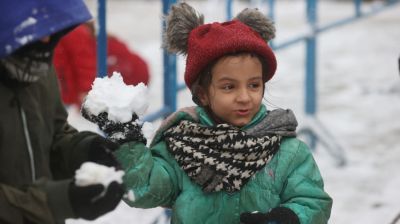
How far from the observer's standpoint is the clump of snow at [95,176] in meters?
1.79

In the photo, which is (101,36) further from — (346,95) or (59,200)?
(346,95)

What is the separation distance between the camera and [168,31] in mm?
2490

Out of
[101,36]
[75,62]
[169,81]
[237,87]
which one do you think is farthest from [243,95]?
[75,62]

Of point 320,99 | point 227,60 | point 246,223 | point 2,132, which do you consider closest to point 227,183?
point 246,223

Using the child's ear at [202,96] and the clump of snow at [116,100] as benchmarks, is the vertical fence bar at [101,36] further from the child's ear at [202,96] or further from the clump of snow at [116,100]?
the clump of snow at [116,100]

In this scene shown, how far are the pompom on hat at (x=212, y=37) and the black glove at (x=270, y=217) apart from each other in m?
0.47

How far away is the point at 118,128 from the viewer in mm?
2100

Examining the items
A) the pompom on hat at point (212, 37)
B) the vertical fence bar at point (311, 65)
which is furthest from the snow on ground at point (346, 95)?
the pompom on hat at point (212, 37)

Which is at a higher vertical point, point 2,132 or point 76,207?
point 2,132

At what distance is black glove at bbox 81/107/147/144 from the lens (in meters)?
2.09

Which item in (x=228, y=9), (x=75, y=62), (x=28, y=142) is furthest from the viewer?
(x=228, y=9)

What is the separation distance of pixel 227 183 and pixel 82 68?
8.60 ft

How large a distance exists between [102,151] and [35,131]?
0.19m

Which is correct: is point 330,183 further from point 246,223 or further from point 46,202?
point 46,202
